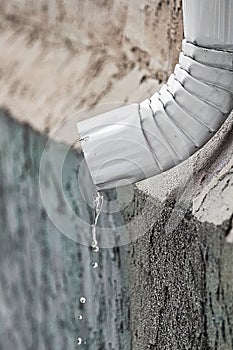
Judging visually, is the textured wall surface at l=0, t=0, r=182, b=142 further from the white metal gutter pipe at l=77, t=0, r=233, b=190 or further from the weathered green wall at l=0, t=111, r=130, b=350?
the white metal gutter pipe at l=77, t=0, r=233, b=190

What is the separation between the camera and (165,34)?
2.17m

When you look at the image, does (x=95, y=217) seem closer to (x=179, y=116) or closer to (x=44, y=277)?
(x=44, y=277)

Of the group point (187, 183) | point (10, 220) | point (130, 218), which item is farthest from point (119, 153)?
point (10, 220)

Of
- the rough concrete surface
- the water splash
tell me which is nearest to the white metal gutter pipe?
the rough concrete surface

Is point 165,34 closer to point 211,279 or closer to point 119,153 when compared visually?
point 119,153

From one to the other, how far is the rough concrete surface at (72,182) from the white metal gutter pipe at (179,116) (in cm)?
26

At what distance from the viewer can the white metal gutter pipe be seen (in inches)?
59.6

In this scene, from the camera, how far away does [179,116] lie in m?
1.59

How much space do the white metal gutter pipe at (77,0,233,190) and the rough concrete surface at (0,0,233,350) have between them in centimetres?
26

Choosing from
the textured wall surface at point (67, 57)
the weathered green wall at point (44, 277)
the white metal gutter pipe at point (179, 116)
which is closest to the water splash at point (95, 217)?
the weathered green wall at point (44, 277)

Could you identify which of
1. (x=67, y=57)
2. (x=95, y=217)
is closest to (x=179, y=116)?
(x=95, y=217)

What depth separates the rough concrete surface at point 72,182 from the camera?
209 centimetres

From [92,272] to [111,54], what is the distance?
0.56 m

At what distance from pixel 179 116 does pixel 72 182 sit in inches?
29.8
